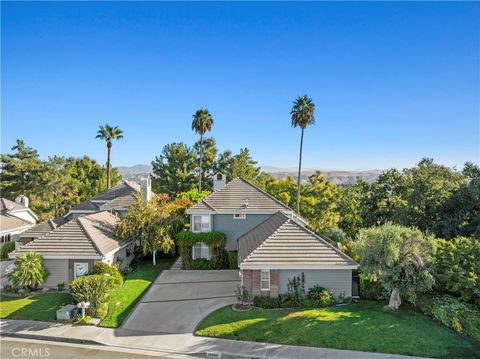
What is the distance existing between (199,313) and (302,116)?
2569 centimetres

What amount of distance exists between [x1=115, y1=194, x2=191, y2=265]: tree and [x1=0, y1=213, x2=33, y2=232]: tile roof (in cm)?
1955

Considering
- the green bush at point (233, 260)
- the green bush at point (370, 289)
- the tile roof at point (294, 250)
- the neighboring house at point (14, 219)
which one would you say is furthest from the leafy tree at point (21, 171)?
the green bush at point (370, 289)

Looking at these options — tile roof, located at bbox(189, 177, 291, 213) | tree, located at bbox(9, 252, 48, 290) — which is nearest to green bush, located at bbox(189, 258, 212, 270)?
tile roof, located at bbox(189, 177, 291, 213)

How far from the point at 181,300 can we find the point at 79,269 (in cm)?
776

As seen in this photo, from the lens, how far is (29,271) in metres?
20.7

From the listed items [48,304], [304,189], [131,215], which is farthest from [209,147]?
[48,304]

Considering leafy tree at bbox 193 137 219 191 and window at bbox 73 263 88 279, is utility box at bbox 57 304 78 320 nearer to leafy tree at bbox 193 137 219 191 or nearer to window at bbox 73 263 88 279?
window at bbox 73 263 88 279

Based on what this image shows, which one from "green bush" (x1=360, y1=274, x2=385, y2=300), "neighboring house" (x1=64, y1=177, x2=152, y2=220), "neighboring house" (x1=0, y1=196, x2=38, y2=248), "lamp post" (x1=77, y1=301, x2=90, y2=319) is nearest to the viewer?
"lamp post" (x1=77, y1=301, x2=90, y2=319)

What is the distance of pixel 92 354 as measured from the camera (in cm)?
1435

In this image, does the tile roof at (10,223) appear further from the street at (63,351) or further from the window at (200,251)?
the street at (63,351)

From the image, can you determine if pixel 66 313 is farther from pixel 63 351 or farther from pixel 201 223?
pixel 201 223

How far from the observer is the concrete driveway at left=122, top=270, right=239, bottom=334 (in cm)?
1697

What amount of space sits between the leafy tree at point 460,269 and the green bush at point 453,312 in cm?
60

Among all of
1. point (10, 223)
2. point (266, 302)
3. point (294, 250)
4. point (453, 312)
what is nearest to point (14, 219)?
point (10, 223)
